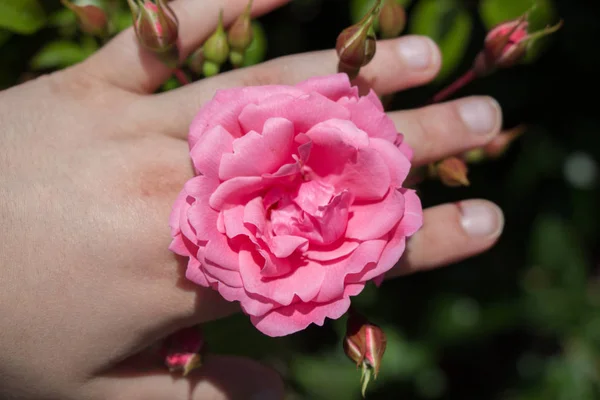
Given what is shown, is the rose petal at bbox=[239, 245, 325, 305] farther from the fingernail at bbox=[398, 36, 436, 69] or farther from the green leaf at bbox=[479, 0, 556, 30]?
the green leaf at bbox=[479, 0, 556, 30]

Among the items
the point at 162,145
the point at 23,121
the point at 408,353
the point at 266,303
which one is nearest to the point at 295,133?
the point at 266,303

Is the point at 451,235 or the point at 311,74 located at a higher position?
the point at 311,74

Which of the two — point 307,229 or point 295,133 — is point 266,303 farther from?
point 295,133

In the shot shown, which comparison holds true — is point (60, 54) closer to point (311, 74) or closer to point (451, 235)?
point (311, 74)

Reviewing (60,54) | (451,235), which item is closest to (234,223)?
(451,235)

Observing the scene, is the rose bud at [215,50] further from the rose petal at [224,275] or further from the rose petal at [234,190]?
the rose petal at [224,275]

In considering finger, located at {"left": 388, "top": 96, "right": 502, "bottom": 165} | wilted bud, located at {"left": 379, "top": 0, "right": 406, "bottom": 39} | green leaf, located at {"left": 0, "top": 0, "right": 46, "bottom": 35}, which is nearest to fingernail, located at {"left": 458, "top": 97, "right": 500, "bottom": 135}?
finger, located at {"left": 388, "top": 96, "right": 502, "bottom": 165}
